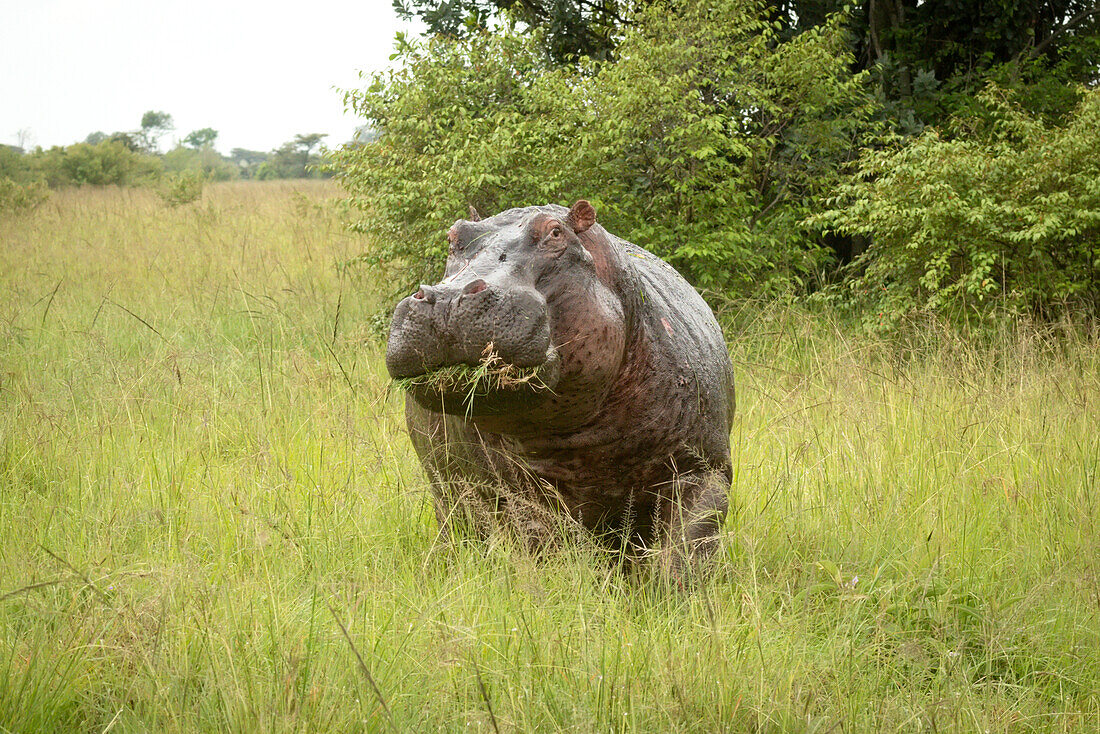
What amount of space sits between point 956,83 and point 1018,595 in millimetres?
8431

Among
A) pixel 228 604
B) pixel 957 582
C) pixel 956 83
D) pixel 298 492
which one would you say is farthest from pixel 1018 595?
pixel 956 83

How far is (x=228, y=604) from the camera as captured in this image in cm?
290

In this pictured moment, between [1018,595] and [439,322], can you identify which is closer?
[439,322]

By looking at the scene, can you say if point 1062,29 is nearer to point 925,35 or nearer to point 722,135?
point 925,35

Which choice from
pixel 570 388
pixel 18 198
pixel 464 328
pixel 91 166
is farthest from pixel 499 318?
pixel 91 166

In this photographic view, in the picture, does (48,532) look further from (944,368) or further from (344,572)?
(944,368)

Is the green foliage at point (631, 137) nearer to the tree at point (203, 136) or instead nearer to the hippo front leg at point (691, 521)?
the hippo front leg at point (691, 521)

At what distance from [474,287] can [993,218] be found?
6.28 meters

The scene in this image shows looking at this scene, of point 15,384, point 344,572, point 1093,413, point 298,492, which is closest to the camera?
point 344,572

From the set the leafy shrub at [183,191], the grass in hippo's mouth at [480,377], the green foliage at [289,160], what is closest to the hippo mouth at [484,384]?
the grass in hippo's mouth at [480,377]

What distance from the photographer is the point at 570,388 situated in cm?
305

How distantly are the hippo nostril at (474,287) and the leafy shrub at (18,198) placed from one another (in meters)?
14.5

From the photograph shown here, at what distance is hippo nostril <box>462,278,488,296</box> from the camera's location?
8.87 ft

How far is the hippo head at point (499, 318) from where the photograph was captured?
106 inches
